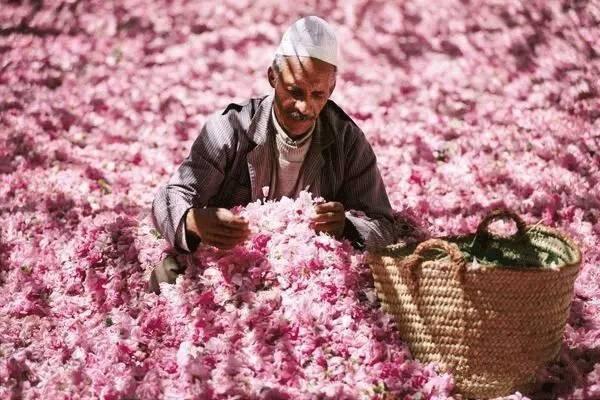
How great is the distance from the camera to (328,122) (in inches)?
Result: 147

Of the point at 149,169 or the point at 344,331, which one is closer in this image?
the point at 344,331

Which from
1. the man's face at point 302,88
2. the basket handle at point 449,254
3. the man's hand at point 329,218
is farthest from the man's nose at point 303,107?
the basket handle at point 449,254

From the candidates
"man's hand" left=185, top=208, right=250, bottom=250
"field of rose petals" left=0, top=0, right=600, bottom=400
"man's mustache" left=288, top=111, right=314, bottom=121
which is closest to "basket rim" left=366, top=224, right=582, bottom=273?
"field of rose petals" left=0, top=0, right=600, bottom=400

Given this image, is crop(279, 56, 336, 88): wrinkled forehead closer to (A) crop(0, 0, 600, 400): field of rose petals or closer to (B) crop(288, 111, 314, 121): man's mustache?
(B) crop(288, 111, 314, 121): man's mustache

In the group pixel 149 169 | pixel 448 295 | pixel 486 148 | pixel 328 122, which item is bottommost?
pixel 149 169

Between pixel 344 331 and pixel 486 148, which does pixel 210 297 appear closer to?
pixel 344 331

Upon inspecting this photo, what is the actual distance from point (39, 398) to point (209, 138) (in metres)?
1.52

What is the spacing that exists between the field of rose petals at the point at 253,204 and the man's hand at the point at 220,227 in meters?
0.18

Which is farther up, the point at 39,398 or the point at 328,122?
the point at 328,122

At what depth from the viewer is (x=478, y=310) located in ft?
9.16

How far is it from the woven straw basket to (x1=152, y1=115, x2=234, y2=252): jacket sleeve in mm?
997

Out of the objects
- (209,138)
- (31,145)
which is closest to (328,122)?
(209,138)

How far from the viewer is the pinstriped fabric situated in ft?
11.5

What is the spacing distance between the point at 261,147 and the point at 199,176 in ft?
1.20
